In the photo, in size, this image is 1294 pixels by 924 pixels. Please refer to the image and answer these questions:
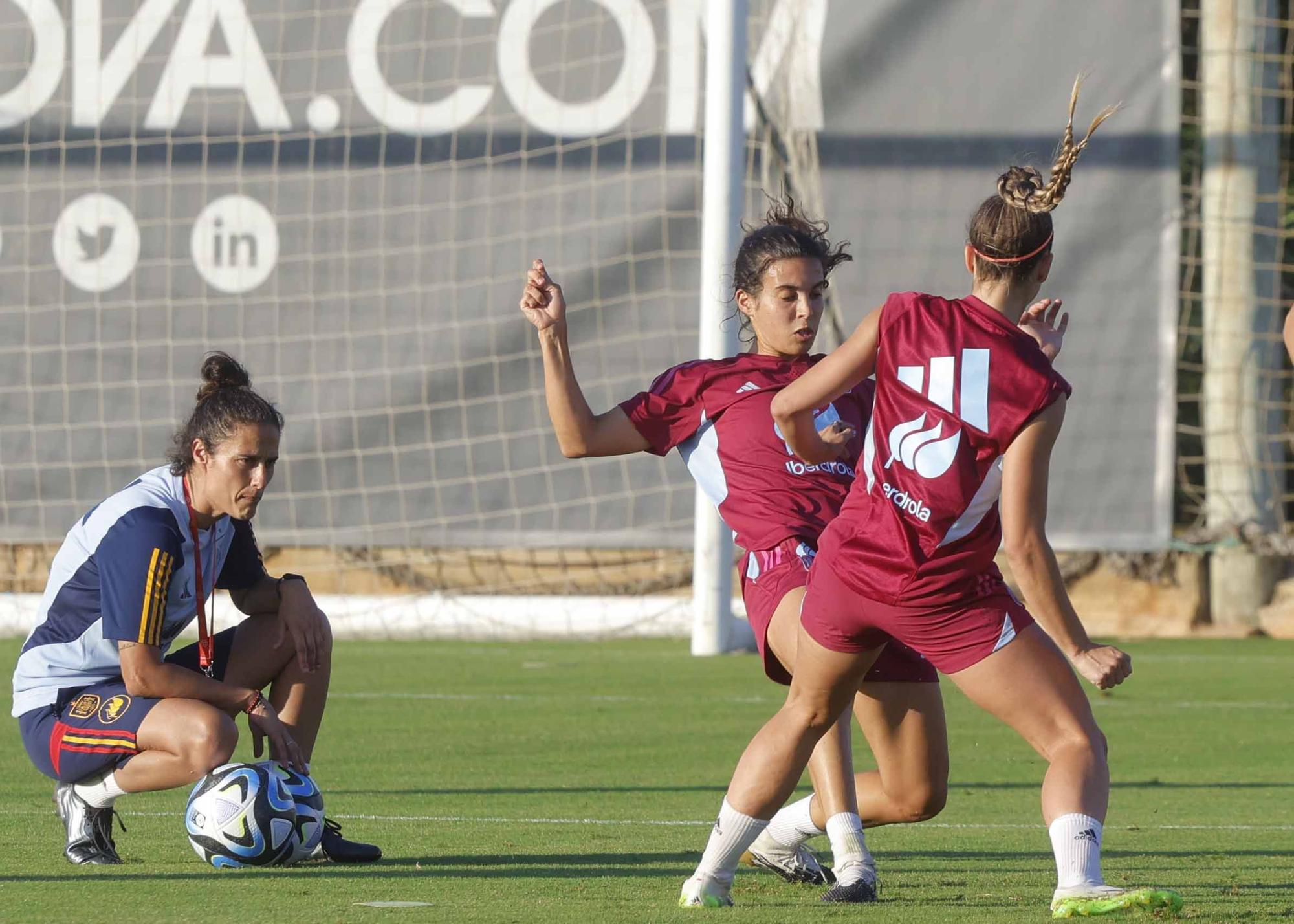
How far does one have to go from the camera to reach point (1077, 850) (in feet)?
11.4

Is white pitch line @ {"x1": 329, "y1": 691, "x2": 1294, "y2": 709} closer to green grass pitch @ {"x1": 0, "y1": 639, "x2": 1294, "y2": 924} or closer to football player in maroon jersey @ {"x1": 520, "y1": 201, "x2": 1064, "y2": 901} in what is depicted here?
green grass pitch @ {"x1": 0, "y1": 639, "x2": 1294, "y2": 924}

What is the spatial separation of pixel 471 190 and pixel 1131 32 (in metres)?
4.00

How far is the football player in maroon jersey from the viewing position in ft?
13.7

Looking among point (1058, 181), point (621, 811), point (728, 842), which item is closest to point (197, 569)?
point (728, 842)

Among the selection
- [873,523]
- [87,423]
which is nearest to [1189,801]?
[873,523]

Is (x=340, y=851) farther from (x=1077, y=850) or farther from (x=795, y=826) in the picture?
(x=1077, y=850)

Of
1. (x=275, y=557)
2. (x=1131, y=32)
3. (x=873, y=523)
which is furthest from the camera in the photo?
(x=275, y=557)

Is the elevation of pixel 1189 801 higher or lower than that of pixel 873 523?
lower

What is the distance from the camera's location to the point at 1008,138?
11.4m

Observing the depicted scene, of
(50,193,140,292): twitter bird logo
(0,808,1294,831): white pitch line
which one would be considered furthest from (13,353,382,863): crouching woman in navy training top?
(50,193,140,292): twitter bird logo

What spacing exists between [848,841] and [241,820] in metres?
1.33

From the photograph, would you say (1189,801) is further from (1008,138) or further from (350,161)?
(350,161)

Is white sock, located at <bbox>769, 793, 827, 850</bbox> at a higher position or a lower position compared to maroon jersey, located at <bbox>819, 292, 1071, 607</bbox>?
lower

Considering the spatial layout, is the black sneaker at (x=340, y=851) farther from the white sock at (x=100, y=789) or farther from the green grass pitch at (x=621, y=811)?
the white sock at (x=100, y=789)
